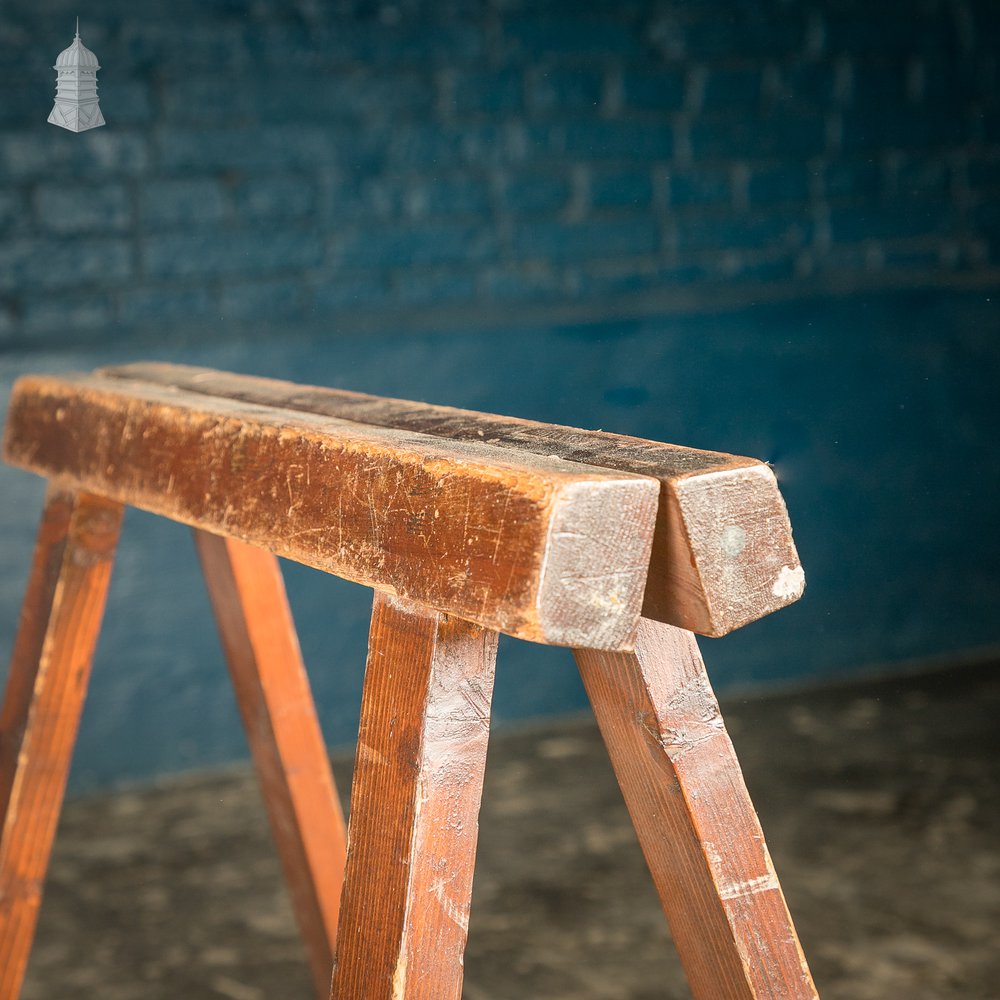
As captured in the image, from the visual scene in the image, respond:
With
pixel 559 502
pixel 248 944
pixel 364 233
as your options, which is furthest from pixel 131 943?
pixel 559 502

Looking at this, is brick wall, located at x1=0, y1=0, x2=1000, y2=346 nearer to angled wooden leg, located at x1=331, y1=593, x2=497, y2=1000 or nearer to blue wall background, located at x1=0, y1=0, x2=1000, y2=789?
blue wall background, located at x1=0, y1=0, x2=1000, y2=789

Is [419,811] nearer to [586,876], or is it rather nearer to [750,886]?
[750,886]

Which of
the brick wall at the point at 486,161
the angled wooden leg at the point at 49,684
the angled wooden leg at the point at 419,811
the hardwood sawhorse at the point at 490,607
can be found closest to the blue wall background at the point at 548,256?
the brick wall at the point at 486,161

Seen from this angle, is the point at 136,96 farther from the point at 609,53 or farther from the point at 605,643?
the point at 605,643

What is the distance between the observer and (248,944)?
83.8 inches

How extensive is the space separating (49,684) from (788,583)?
822 millimetres

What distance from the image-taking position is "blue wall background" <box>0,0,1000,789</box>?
262 centimetres

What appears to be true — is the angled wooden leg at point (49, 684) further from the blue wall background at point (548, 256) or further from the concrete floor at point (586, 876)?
the blue wall background at point (548, 256)

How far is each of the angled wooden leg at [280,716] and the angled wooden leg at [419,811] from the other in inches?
18.2

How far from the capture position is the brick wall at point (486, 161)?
2592mm

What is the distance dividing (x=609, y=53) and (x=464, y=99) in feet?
A: 1.19

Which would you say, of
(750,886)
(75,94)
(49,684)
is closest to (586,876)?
(49,684)

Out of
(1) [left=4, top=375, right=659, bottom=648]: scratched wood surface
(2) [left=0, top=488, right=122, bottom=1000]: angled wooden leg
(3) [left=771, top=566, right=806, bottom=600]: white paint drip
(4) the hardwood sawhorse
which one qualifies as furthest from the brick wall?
(3) [left=771, top=566, right=806, bottom=600]: white paint drip

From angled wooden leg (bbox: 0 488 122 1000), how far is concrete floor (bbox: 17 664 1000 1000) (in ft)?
2.24
